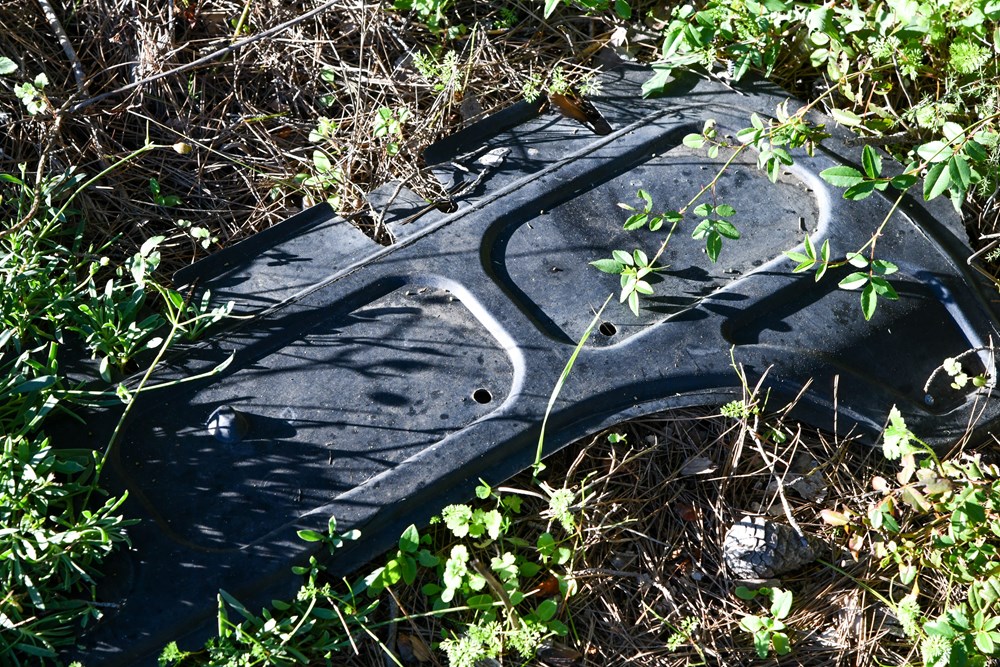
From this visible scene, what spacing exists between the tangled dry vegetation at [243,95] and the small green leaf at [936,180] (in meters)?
1.13

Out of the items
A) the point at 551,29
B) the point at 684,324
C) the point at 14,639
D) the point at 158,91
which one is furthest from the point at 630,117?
the point at 14,639

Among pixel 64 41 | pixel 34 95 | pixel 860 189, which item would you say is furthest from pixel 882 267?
pixel 64 41

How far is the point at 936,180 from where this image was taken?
2.19 metres

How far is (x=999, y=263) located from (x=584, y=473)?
4.69 ft

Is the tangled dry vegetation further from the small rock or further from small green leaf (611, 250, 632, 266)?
the small rock

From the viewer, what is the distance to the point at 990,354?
246cm

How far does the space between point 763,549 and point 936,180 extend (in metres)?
1.01

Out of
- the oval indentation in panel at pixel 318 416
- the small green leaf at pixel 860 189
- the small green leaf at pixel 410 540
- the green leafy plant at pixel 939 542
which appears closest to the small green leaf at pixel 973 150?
the small green leaf at pixel 860 189

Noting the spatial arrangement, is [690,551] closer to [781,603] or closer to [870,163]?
[781,603]

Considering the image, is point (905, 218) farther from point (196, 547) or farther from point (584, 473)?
point (196, 547)

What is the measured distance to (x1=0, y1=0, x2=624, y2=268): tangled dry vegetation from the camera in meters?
2.66

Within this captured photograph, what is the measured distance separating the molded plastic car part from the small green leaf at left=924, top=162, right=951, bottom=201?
332mm

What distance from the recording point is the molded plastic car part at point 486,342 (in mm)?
2113

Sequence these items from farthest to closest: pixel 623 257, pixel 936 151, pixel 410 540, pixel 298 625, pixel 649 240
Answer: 1. pixel 649 240
2. pixel 623 257
3. pixel 936 151
4. pixel 410 540
5. pixel 298 625
